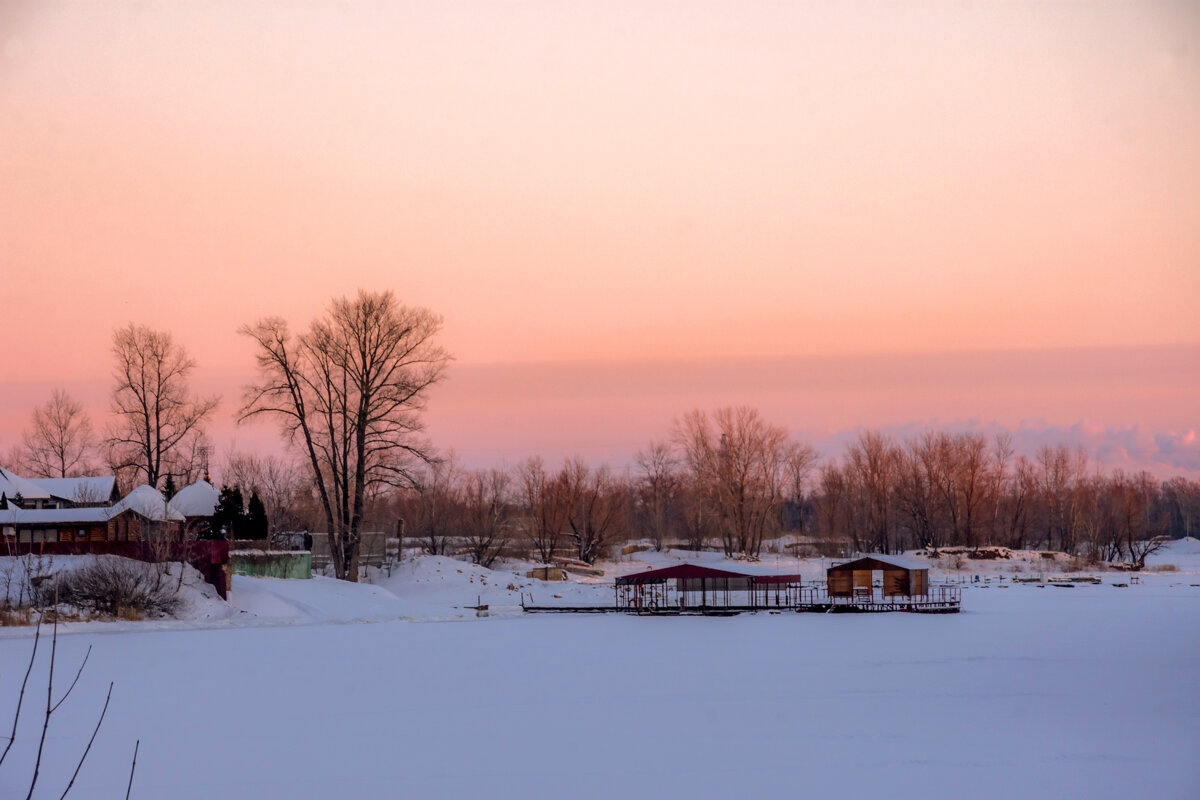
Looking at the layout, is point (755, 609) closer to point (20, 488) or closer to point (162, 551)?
point (162, 551)

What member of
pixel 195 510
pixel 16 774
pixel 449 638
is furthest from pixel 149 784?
pixel 195 510

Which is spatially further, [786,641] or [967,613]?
[967,613]

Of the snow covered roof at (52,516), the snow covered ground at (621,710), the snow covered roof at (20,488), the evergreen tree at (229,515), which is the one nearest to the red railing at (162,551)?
the snow covered roof at (52,516)

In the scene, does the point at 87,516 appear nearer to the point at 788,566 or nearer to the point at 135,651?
the point at 135,651

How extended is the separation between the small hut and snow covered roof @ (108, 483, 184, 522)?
28.3 m

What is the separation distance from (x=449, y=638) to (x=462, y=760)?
2032cm

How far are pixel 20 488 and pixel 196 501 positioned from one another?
845 centimetres

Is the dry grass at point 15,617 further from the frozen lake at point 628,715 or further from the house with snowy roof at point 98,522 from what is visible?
the house with snowy roof at point 98,522

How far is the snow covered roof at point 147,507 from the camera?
44594 mm

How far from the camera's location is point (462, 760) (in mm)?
17156

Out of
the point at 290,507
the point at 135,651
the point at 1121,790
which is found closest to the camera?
the point at 1121,790

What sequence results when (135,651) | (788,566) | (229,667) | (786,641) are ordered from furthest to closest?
(788,566) < (786,641) < (135,651) < (229,667)

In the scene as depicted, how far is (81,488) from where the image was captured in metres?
53.4

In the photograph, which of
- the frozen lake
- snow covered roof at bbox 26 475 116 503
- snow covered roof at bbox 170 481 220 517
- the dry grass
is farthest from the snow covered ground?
snow covered roof at bbox 26 475 116 503
